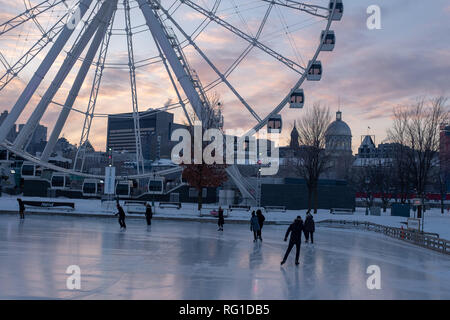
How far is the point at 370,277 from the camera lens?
570 inches

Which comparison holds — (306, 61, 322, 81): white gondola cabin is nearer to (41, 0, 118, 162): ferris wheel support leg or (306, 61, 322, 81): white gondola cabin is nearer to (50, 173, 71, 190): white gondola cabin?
(41, 0, 118, 162): ferris wheel support leg

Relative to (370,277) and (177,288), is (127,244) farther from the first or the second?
(370,277)

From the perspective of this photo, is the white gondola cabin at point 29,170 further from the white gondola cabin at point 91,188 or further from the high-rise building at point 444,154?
the high-rise building at point 444,154

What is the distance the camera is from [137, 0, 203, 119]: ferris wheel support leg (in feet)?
127

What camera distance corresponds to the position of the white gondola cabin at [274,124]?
39219 millimetres

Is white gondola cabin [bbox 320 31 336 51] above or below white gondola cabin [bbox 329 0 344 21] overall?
below

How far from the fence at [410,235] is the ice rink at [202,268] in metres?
0.94

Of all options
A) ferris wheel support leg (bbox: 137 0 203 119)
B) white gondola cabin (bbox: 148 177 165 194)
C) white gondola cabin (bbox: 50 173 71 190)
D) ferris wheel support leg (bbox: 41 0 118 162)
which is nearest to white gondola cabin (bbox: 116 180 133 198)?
white gondola cabin (bbox: 148 177 165 194)

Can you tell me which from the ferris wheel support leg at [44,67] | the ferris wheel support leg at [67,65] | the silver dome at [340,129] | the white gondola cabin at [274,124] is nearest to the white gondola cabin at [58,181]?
the ferris wheel support leg at [67,65]

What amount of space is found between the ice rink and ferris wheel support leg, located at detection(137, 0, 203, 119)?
16294 millimetres

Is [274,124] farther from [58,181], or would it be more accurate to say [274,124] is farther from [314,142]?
[58,181]
